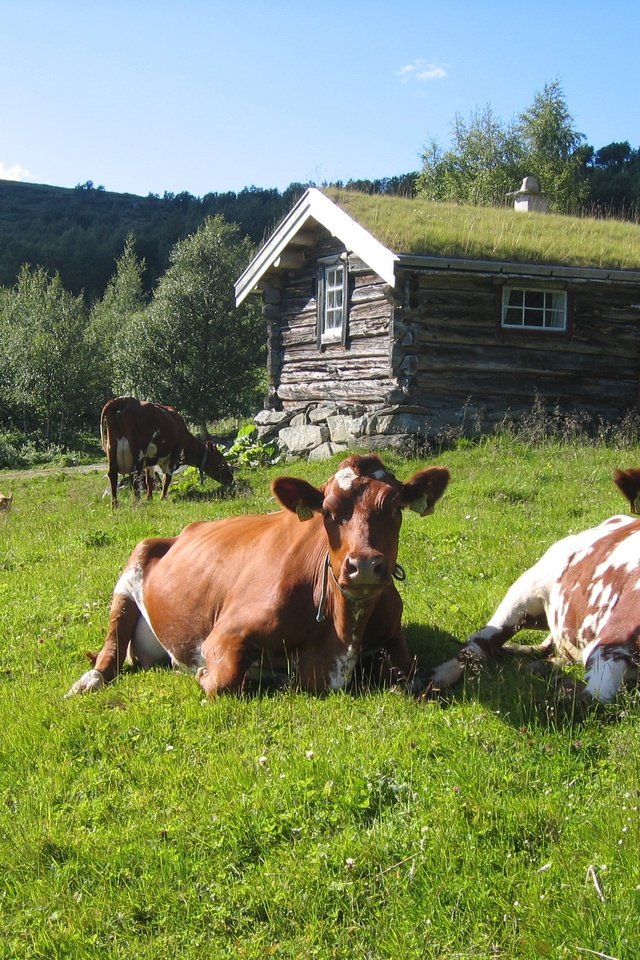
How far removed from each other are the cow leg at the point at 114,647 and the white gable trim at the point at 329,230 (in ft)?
36.6

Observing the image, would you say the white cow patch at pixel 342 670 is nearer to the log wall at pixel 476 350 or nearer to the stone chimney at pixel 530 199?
the log wall at pixel 476 350

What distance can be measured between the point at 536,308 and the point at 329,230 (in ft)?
15.3

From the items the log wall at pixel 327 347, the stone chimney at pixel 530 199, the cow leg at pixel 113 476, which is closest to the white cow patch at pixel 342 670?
the cow leg at pixel 113 476

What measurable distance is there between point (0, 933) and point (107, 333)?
154ft

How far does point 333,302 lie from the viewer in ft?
66.7

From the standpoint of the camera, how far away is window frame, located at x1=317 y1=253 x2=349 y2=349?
19.2 m

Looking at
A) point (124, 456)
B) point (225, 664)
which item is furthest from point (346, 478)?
point (124, 456)

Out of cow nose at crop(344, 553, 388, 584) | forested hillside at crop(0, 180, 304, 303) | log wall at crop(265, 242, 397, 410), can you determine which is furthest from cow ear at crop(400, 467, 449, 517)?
forested hillside at crop(0, 180, 304, 303)

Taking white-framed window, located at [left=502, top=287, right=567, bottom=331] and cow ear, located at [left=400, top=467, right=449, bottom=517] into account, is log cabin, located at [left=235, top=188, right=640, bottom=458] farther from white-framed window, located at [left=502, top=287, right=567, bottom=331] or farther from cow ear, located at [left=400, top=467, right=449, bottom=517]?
cow ear, located at [left=400, top=467, right=449, bottom=517]

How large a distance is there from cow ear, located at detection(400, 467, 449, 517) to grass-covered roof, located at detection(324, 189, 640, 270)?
12.2m

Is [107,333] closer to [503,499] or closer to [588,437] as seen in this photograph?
[588,437]

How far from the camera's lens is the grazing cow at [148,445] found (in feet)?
50.6

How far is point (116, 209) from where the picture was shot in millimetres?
126688

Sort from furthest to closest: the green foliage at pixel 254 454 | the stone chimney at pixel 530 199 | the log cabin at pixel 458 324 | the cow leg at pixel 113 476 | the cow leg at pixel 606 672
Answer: the stone chimney at pixel 530 199 → the green foliage at pixel 254 454 → the log cabin at pixel 458 324 → the cow leg at pixel 113 476 → the cow leg at pixel 606 672
